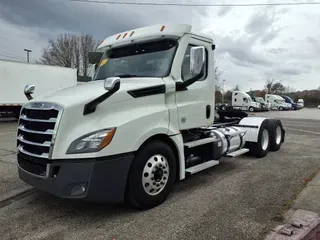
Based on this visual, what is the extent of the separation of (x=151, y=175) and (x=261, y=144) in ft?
14.8

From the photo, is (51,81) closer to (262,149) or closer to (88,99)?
(262,149)

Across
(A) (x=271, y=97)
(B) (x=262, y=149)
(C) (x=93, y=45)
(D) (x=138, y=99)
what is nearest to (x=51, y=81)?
(B) (x=262, y=149)

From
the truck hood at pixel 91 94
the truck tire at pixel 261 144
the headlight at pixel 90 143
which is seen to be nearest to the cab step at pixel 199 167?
the truck hood at pixel 91 94

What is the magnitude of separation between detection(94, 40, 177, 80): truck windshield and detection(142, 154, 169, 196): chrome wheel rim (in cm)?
129

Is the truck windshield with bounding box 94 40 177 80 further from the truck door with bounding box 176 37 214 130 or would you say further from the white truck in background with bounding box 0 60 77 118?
the white truck in background with bounding box 0 60 77 118

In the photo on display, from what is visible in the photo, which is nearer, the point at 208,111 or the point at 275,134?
the point at 208,111

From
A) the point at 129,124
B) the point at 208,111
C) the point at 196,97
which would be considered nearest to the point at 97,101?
the point at 129,124

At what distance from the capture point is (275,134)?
8.13m

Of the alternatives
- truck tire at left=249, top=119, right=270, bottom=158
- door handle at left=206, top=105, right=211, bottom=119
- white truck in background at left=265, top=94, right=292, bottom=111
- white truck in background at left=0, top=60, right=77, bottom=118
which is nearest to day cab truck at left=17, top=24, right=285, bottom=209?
door handle at left=206, top=105, right=211, bottom=119

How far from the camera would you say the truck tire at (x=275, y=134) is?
26.3 feet

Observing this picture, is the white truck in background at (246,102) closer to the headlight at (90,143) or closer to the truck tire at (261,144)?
the truck tire at (261,144)

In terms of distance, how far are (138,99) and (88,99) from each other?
27.6 inches

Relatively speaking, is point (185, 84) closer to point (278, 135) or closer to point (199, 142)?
point (199, 142)

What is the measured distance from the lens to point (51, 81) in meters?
18.2
